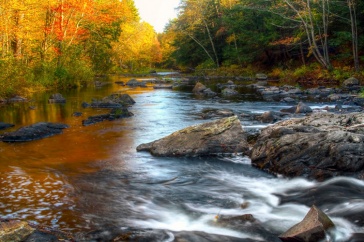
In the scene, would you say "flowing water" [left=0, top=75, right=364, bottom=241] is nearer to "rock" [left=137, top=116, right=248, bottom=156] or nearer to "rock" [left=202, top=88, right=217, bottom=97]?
"rock" [left=137, top=116, right=248, bottom=156]

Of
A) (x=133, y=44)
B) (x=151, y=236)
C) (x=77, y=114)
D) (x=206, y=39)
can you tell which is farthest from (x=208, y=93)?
(x=133, y=44)

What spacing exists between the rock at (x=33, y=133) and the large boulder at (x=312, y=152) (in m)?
5.89

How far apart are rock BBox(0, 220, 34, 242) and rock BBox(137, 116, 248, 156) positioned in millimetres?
4526

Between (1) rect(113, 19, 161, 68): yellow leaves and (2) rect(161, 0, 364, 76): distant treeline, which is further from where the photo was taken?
(1) rect(113, 19, 161, 68): yellow leaves

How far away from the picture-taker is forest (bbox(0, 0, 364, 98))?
21.5 m

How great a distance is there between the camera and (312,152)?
7043mm

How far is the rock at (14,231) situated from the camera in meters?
4.03

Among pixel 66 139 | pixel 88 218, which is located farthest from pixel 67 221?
pixel 66 139

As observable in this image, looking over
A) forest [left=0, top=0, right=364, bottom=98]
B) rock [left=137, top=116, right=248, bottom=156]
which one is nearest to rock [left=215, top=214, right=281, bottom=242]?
rock [left=137, top=116, right=248, bottom=156]

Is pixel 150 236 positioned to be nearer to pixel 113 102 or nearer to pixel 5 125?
pixel 5 125

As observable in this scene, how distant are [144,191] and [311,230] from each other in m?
3.04

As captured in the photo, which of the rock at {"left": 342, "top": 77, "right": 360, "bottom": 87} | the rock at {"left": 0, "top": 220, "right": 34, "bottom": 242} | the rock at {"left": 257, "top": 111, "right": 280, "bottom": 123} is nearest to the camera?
the rock at {"left": 0, "top": 220, "right": 34, "bottom": 242}

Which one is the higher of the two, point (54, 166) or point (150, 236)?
point (54, 166)

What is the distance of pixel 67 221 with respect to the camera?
505 centimetres
